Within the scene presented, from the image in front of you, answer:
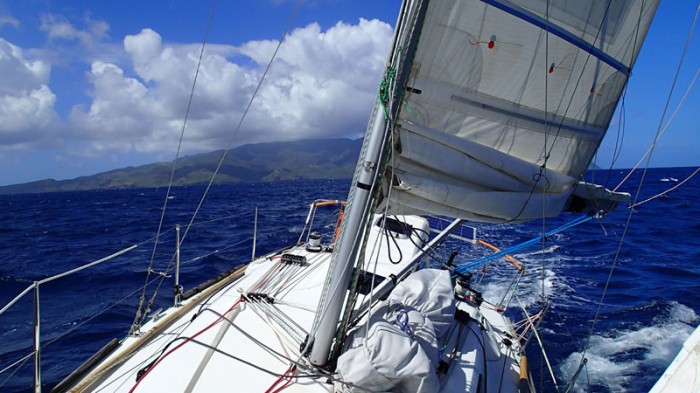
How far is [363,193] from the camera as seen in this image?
2705mm

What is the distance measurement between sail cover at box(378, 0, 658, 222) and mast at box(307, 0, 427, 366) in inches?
1.4

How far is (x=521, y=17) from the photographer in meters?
2.90

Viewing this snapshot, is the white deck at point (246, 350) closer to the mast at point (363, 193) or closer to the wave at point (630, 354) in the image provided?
the mast at point (363, 193)

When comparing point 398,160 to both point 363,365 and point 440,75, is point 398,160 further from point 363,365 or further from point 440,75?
point 363,365

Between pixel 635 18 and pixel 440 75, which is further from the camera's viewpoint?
pixel 635 18

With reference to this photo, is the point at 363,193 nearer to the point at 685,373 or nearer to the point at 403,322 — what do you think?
the point at 403,322

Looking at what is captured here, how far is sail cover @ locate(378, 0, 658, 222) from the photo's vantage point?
273 cm

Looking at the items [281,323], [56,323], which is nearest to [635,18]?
[281,323]

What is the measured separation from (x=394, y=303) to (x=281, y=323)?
4.38 ft

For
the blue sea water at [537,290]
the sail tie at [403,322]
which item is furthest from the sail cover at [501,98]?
the blue sea water at [537,290]

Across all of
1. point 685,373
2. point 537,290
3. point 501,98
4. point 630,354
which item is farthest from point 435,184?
point 537,290

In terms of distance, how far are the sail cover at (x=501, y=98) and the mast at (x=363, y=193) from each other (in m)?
0.04

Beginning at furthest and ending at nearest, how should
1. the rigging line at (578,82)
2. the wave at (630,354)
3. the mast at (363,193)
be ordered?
the wave at (630,354)
the rigging line at (578,82)
the mast at (363,193)

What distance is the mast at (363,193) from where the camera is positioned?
2.58 m
